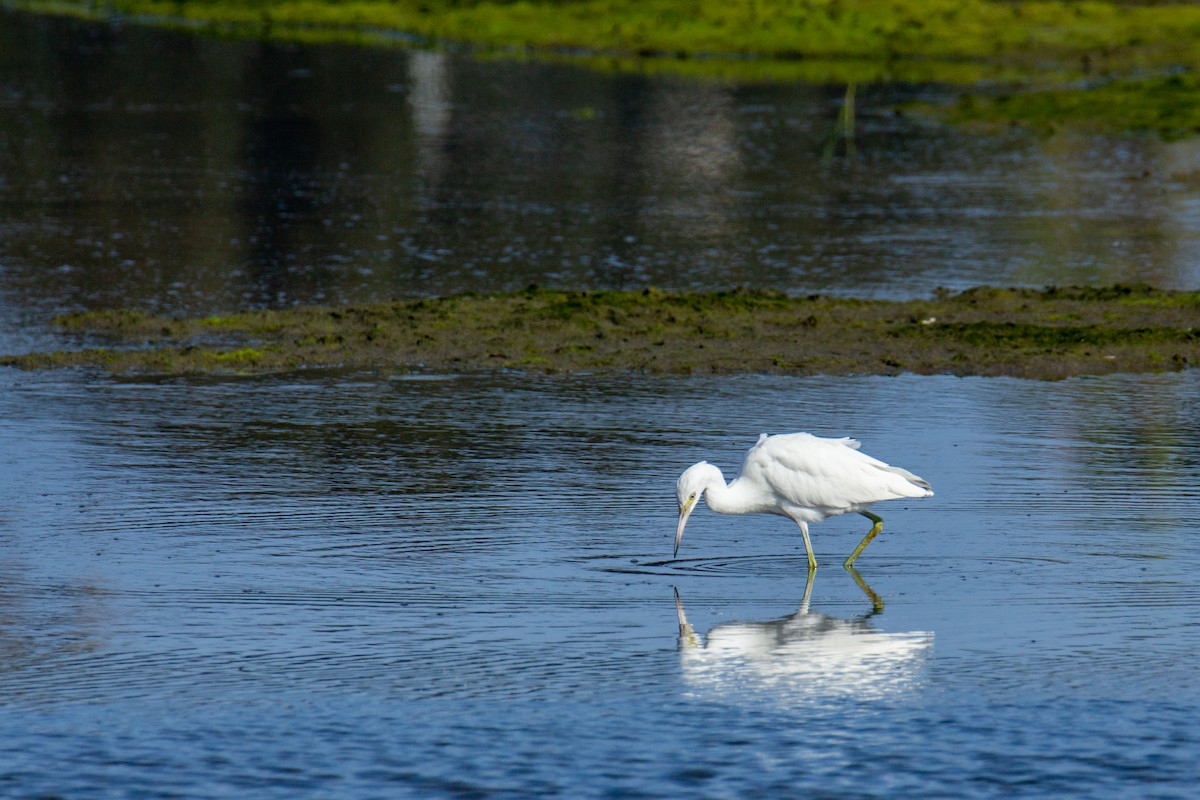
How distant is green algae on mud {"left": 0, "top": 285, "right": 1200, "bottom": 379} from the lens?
1619 cm

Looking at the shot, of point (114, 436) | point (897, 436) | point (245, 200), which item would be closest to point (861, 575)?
point (897, 436)

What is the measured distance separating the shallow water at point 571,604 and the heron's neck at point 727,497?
391 millimetres

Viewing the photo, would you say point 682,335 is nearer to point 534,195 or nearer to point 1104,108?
point 534,195

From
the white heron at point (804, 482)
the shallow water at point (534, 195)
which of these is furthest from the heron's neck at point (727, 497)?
the shallow water at point (534, 195)

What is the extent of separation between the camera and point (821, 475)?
1029cm

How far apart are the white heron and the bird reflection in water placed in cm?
76

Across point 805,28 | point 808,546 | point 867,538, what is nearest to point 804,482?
point 808,546

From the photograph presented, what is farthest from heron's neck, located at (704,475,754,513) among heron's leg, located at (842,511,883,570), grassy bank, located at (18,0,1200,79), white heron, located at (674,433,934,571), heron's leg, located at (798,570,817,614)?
grassy bank, located at (18,0,1200,79)

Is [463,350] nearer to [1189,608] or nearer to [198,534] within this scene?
[198,534]

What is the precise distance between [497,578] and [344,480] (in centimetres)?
250

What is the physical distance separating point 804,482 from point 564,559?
1437 millimetres

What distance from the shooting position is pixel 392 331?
1716cm

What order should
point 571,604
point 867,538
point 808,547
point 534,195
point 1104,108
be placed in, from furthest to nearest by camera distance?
point 1104,108 < point 534,195 < point 867,538 < point 808,547 < point 571,604

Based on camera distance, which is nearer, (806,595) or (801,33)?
(806,595)
